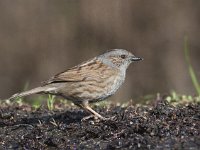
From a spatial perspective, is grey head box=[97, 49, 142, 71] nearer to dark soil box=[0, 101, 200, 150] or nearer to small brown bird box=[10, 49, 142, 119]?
small brown bird box=[10, 49, 142, 119]

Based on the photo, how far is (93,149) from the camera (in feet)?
22.1

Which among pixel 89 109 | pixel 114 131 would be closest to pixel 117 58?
pixel 89 109

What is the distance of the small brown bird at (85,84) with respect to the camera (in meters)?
8.27

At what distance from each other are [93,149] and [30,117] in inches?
78.6

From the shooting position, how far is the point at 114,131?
705 cm

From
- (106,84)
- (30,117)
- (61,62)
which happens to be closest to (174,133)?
(106,84)

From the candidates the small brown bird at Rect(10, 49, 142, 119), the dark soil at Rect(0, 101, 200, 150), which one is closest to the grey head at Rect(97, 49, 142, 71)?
the small brown bird at Rect(10, 49, 142, 119)

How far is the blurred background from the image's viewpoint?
16.3 metres

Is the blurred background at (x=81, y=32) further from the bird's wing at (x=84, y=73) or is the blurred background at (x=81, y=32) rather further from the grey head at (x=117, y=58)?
the bird's wing at (x=84, y=73)

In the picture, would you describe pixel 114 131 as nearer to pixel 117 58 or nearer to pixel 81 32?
pixel 117 58

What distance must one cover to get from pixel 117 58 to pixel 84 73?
2.00 ft

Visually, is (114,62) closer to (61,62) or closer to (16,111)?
(16,111)

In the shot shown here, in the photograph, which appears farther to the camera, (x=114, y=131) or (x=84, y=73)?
(x=84, y=73)

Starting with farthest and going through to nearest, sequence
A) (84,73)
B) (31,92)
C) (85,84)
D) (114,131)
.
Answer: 1. (84,73)
2. (85,84)
3. (31,92)
4. (114,131)
